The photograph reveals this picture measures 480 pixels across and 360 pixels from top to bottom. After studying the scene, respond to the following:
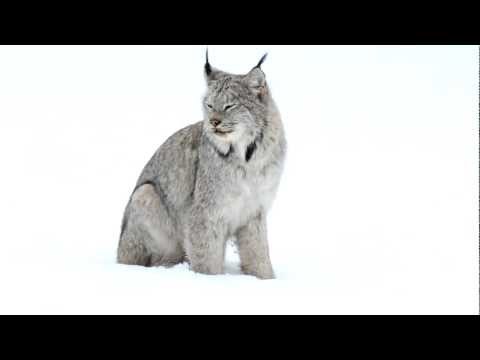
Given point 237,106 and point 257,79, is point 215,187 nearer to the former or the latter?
point 237,106

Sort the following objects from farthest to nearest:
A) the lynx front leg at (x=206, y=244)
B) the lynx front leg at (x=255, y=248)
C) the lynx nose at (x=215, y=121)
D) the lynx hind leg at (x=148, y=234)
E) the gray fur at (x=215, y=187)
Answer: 1. the lynx hind leg at (x=148, y=234)
2. the lynx front leg at (x=255, y=248)
3. the lynx front leg at (x=206, y=244)
4. the gray fur at (x=215, y=187)
5. the lynx nose at (x=215, y=121)

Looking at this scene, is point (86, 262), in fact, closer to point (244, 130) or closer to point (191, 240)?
point (191, 240)

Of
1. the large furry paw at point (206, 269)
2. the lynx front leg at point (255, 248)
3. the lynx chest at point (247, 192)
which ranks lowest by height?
the large furry paw at point (206, 269)

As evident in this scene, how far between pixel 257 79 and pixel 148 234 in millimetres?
2204

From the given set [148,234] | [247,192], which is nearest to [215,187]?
[247,192]

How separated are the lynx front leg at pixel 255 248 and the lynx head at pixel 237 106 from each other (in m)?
1.09

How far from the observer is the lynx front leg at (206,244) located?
27.2 ft

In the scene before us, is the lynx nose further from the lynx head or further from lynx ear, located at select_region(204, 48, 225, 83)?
lynx ear, located at select_region(204, 48, 225, 83)

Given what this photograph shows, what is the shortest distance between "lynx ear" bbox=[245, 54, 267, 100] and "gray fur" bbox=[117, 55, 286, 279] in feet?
0.04

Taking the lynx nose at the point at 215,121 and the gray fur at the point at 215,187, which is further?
the gray fur at the point at 215,187

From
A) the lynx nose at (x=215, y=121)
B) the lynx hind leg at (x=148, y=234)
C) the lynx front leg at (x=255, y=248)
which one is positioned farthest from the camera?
the lynx hind leg at (x=148, y=234)

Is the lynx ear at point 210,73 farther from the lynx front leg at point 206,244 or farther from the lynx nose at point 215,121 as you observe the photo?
the lynx front leg at point 206,244

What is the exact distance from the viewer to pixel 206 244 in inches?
326

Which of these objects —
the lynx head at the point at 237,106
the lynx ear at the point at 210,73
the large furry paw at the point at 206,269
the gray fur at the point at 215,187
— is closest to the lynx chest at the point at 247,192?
the gray fur at the point at 215,187
